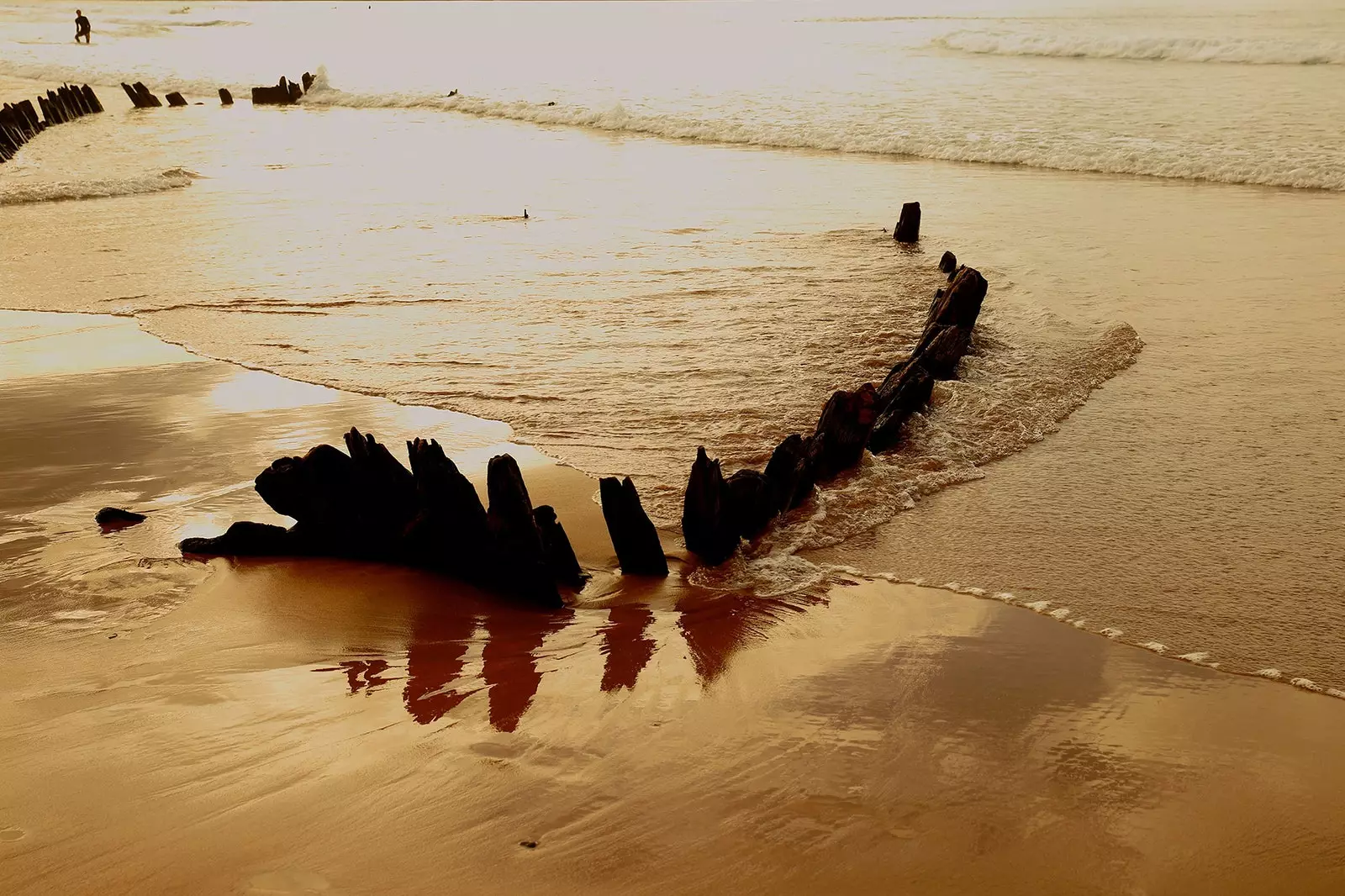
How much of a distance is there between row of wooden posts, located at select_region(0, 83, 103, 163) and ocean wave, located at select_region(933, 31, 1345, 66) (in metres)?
26.3

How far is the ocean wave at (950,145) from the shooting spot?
15680 mm

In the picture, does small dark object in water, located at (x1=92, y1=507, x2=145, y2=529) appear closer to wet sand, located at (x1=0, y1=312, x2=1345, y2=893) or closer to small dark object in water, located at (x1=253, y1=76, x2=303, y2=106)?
wet sand, located at (x1=0, y1=312, x2=1345, y2=893)

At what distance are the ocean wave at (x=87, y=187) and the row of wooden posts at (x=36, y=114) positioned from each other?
13.5 ft

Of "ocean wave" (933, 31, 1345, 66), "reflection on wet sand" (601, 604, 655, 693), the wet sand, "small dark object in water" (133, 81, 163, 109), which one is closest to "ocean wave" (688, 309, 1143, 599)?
the wet sand

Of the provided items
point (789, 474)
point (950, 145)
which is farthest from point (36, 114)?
point (789, 474)

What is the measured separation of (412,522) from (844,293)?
5.88 m

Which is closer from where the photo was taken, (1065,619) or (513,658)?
(513,658)

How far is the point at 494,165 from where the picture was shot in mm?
17500

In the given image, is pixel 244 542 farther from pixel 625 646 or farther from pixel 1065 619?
pixel 1065 619

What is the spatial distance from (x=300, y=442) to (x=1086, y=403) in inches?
177

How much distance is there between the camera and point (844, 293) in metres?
9.72

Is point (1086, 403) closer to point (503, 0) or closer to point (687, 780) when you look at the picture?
point (687, 780)

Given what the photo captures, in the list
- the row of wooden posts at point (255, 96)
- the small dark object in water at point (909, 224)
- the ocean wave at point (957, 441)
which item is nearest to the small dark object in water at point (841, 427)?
the ocean wave at point (957, 441)

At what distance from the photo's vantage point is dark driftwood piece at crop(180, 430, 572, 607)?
4.39 m
